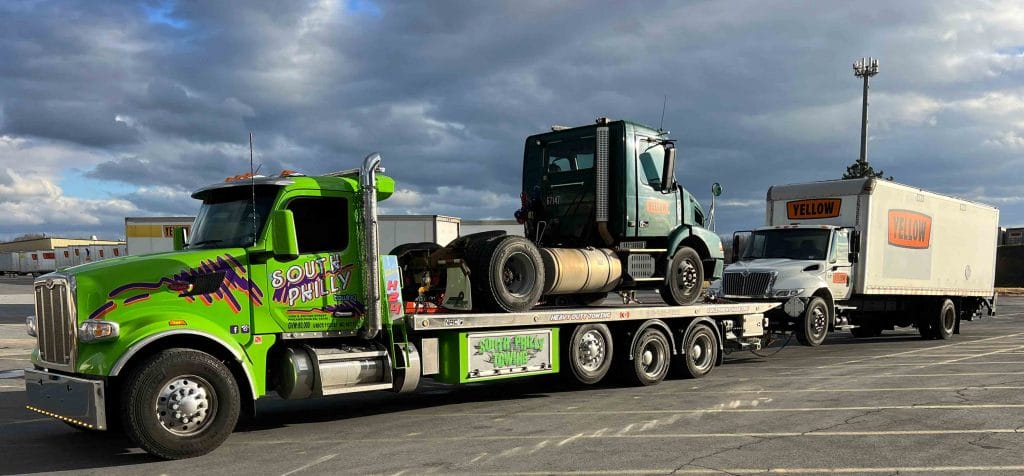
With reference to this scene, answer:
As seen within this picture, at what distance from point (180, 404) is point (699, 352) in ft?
26.0

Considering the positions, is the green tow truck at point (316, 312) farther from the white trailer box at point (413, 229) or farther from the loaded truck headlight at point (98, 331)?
the white trailer box at point (413, 229)

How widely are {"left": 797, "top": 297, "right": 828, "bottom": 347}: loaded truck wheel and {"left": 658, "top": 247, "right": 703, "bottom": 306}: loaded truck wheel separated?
445 cm

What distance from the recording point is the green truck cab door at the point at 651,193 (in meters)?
11.2

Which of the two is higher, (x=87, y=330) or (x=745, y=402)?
(x=87, y=330)

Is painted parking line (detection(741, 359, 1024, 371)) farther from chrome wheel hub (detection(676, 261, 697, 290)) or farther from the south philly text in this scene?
the south philly text

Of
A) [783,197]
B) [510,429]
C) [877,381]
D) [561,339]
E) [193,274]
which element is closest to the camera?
[193,274]

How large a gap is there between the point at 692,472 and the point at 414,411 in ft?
13.6

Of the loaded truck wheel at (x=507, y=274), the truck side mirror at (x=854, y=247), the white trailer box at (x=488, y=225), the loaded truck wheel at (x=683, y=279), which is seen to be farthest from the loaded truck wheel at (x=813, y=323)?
the white trailer box at (x=488, y=225)

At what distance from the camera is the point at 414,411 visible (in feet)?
30.8

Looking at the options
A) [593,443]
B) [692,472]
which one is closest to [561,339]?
[593,443]

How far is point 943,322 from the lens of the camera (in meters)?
19.1

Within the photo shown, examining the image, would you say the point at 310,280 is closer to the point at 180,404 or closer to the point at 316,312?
the point at 316,312

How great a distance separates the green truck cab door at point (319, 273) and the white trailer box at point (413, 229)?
966 inches

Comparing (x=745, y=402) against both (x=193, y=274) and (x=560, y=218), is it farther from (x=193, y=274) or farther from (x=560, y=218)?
(x=193, y=274)
